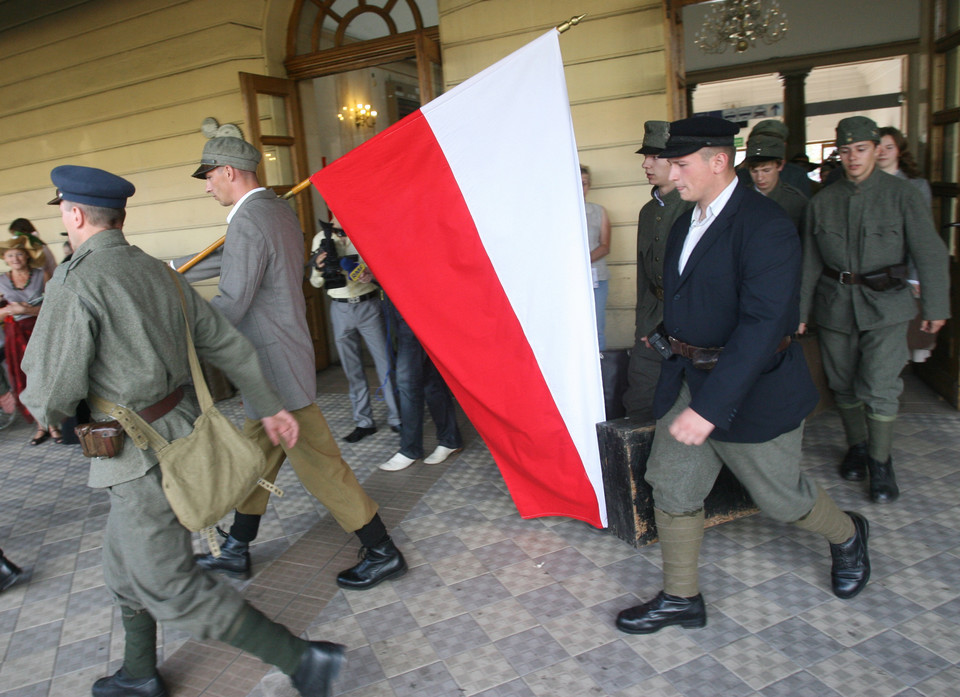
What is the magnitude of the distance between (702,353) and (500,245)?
946 mm

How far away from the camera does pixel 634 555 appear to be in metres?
3.01

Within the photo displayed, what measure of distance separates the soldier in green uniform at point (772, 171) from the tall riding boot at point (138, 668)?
3.52m

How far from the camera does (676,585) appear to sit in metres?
2.48

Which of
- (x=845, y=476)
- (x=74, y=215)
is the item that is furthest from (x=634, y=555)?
(x=74, y=215)

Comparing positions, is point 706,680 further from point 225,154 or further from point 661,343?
point 225,154

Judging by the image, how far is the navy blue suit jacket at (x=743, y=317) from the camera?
214 centimetres

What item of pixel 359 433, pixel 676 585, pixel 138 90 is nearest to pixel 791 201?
pixel 676 585

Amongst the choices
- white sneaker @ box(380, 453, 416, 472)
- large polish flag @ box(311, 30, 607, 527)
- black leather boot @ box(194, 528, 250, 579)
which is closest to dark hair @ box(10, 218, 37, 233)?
white sneaker @ box(380, 453, 416, 472)

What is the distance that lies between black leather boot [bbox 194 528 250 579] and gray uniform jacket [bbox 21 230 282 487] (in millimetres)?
1172

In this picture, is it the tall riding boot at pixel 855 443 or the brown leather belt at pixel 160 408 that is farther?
the tall riding boot at pixel 855 443

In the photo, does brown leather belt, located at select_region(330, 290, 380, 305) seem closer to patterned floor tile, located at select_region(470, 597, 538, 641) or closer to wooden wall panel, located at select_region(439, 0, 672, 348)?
wooden wall panel, located at select_region(439, 0, 672, 348)

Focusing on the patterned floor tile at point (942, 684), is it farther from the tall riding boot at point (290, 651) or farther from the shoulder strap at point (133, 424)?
the shoulder strap at point (133, 424)

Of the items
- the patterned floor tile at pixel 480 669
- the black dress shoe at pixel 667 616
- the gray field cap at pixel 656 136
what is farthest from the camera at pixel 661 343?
the gray field cap at pixel 656 136

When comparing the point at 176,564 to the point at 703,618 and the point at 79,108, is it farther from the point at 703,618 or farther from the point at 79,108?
the point at 79,108
